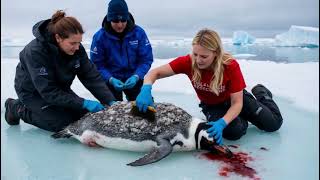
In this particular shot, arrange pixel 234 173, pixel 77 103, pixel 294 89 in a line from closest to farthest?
pixel 234 173 < pixel 77 103 < pixel 294 89

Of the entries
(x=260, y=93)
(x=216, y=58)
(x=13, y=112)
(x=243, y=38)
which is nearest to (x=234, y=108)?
(x=216, y=58)

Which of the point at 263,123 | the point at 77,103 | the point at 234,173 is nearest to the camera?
the point at 234,173

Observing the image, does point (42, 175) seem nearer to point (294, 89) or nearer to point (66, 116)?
point (66, 116)

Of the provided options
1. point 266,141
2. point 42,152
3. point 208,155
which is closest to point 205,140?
point 208,155

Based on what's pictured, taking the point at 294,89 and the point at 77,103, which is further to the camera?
the point at 294,89

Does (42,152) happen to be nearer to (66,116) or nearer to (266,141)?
(66,116)

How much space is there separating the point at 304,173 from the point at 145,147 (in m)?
1.12

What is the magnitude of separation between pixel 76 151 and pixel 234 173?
1.24 m

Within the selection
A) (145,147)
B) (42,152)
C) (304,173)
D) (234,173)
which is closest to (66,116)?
(42,152)

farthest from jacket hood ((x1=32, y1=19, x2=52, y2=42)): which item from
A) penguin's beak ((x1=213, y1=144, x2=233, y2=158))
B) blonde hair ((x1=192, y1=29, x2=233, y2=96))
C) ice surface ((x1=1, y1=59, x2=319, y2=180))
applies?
penguin's beak ((x1=213, y1=144, x2=233, y2=158))

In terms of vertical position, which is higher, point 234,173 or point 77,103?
point 77,103

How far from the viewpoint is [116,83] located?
387cm

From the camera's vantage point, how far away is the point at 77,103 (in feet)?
10.1

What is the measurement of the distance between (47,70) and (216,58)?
140cm
